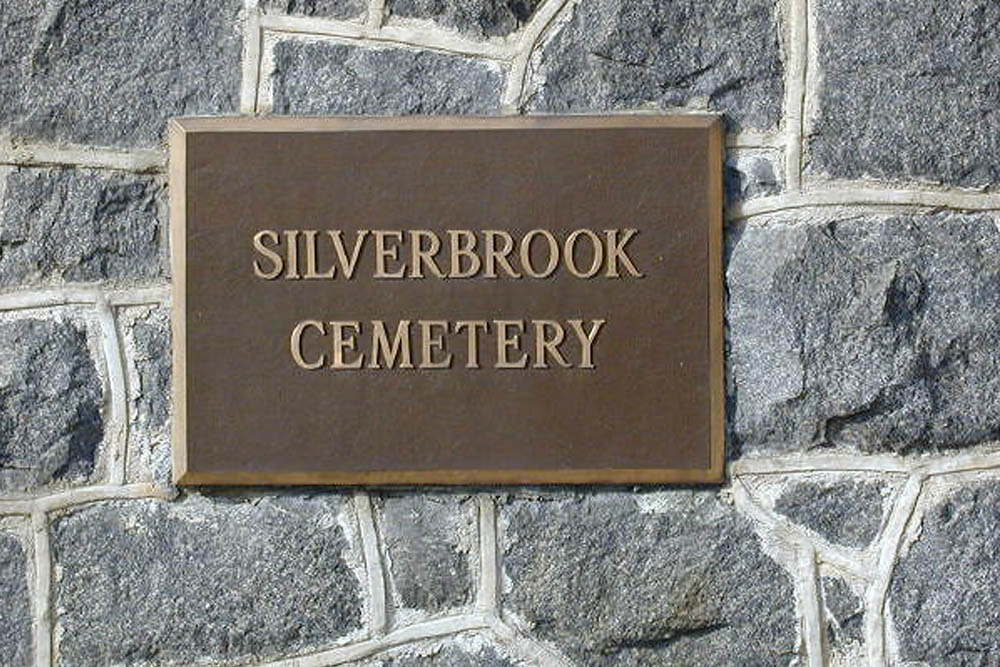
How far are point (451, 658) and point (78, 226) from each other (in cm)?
94

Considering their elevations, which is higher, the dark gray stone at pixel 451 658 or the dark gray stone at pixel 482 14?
the dark gray stone at pixel 482 14

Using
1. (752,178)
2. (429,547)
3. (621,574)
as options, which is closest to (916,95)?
(752,178)

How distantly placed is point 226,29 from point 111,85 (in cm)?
21

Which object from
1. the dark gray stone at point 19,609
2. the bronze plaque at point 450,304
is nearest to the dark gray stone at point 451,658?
the bronze plaque at point 450,304

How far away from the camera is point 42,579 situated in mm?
2230

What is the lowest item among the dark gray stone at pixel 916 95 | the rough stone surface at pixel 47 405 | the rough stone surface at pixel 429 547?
the rough stone surface at pixel 429 547

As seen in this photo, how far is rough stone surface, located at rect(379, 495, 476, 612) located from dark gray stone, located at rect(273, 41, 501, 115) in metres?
0.65

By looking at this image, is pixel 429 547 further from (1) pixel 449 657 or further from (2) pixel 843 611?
(2) pixel 843 611

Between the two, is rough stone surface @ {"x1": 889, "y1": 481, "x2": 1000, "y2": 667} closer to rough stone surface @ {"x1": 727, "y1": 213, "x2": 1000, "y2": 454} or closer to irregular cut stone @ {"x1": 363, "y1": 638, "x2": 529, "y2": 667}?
rough stone surface @ {"x1": 727, "y1": 213, "x2": 1000, "y2": 454}

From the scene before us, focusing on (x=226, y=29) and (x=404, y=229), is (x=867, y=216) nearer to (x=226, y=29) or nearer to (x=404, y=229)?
(x=404, y=229)

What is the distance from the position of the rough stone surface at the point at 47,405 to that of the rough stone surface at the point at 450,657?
0.59m

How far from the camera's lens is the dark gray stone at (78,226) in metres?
2.23

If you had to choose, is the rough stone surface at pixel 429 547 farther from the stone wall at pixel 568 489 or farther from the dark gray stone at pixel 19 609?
the dark gray stone at pixel 19 609

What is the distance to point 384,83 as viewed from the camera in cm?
222
